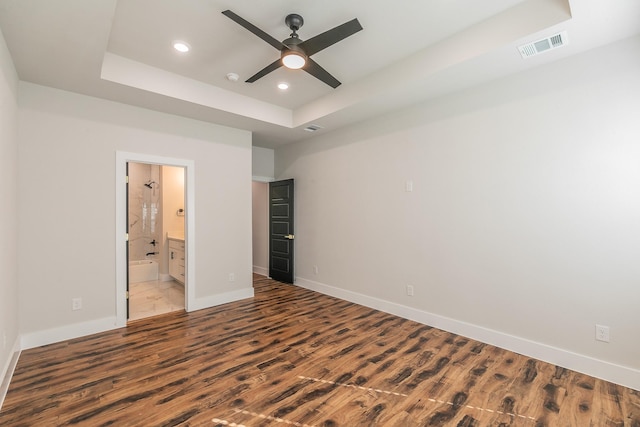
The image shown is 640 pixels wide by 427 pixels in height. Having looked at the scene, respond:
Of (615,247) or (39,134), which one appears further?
(39,134)

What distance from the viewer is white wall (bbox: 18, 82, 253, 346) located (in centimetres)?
302

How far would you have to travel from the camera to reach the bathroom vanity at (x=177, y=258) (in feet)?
17.0

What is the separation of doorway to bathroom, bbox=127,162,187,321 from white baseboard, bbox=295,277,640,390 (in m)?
3.64

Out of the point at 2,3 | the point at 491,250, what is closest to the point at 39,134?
the point at 2,3

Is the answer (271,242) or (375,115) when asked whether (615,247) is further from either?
(271,242)

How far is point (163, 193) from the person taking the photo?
19.7 feet

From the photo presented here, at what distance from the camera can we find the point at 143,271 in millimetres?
5812

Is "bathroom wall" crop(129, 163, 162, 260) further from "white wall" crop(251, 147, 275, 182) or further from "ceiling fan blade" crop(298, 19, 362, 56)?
"ceiling fan blade" crop(298, 19, 362, 56)

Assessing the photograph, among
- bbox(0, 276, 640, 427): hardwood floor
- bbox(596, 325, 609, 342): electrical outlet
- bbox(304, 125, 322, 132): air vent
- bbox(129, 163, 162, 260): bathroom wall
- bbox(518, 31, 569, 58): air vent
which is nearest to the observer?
bbox(0, 276, 640, 427): hardwood floor

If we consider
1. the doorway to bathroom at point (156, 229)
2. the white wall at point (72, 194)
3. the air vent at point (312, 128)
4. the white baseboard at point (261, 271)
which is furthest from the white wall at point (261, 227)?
the white wall at point (72, 194)

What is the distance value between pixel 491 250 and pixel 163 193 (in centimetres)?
594

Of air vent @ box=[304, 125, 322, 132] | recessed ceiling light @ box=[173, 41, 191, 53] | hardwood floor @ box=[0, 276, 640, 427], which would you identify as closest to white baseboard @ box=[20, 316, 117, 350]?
hardwood floor @ box=[0, 276, 640, 427]

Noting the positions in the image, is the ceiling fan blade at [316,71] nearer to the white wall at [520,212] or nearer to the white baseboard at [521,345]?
the white wall at [520,212]

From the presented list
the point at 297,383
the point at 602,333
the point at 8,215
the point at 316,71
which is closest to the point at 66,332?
the point at 8,215
